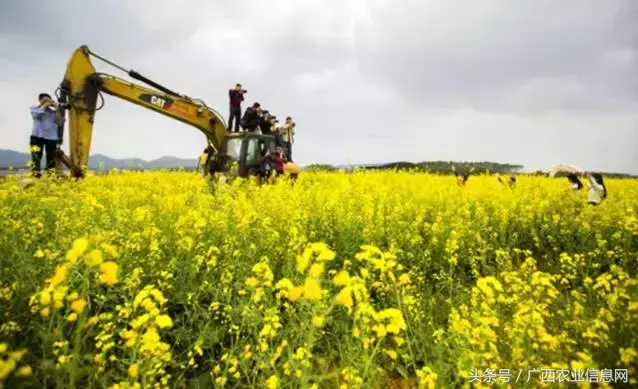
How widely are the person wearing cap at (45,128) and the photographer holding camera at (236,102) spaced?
4.80 m

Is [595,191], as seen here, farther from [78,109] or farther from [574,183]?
[78,109]

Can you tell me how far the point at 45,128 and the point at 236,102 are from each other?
214 inches

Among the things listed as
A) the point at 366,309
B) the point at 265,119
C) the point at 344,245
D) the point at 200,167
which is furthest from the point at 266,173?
the point at 366,309

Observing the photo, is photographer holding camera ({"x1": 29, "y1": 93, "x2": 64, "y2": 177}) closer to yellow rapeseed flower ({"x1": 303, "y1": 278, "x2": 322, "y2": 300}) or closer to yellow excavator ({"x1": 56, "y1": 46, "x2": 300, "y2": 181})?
yellow excavator ({"x1": 56, "y1": 46, "x2": 300, "y2": 181})

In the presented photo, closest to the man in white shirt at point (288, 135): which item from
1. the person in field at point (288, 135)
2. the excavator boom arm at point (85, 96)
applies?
the person in field at point (288, 135)

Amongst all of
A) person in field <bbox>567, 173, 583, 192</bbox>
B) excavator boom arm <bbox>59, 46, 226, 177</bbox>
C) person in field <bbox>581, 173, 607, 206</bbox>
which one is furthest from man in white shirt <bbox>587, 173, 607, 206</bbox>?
excavator boom arm <bbox>59, 46, 226, 177</bbox>

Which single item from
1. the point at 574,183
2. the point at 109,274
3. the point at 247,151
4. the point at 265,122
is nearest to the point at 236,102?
the point at 265,122

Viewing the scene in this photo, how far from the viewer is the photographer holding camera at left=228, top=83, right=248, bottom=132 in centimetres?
1145

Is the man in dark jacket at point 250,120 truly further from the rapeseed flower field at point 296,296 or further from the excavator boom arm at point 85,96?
the rapeseed flower field at point 296,296

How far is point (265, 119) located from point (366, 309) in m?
9.84

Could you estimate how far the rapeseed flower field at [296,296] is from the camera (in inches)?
70.1

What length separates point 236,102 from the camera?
11625 mm

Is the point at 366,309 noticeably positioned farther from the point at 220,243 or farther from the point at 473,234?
the point at 473,234

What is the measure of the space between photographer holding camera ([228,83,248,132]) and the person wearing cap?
15.7 ft
